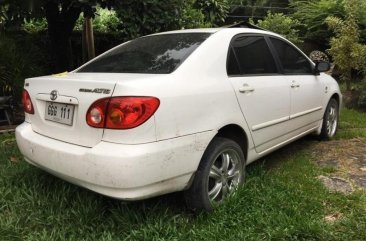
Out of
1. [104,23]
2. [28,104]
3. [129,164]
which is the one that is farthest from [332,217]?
[104,23]

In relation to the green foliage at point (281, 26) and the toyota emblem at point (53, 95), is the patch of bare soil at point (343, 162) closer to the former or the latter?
the toyota emblem at point (53, 95)

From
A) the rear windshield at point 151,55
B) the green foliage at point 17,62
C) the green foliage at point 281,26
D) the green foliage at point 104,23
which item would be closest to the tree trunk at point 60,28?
the green foliage at point 17,62

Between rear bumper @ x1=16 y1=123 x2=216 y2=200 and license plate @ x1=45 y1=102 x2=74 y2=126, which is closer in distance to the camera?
rear bumper @ x1=16 y1=123 x2=216 y2=200

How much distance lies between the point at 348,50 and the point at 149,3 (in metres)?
4.77

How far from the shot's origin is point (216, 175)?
131 inches

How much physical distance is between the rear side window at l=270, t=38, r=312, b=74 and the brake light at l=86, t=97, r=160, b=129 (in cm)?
214

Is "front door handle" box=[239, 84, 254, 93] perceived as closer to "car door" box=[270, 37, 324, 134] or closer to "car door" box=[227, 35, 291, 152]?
"car door" box=[227, 35, 291, 152]

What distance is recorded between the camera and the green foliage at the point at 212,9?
24.1 ft

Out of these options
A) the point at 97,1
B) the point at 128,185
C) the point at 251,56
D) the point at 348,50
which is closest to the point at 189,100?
the point at 128,185

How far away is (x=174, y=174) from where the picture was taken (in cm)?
287

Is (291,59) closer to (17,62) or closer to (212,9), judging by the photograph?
(212,9)

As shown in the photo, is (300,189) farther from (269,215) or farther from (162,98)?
(162,98)

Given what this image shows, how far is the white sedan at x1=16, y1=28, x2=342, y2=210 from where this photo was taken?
8.86 feet

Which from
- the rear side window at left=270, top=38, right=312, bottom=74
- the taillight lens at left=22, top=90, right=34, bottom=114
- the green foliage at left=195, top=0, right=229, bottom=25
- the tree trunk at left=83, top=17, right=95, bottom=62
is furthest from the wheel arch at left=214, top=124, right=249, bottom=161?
the tree trunk at left=83, top=17, right=95, bottom=62
